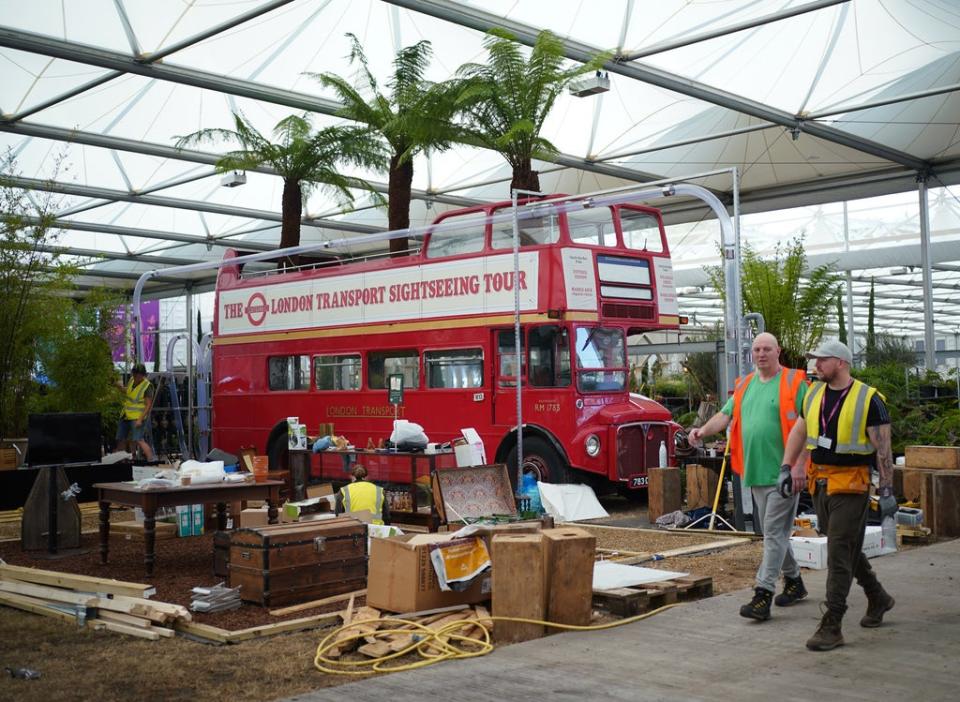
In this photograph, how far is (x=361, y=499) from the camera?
10773mm

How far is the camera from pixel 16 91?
63.5 ft

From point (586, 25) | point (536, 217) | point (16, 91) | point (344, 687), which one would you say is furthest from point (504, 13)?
point (344, 687)

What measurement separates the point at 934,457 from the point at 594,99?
12.4 meters

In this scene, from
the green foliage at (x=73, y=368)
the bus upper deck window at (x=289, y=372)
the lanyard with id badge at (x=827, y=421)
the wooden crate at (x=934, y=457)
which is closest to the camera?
the lanyard with id badge at (x=827, y=421)

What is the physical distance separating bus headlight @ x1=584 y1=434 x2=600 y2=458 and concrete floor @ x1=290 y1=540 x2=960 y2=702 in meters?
6.31

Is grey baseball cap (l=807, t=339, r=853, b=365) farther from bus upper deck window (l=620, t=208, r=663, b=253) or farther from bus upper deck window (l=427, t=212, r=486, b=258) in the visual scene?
bus upper deck window (l=620, t=208, r=663, b=253)

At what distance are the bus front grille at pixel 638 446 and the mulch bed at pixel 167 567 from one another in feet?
18.4

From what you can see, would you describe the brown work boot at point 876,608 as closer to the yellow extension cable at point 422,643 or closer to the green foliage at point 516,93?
the yellow extension cable at point 422,643

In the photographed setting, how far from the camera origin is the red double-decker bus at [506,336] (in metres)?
14.0

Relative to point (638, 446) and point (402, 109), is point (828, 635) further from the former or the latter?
point (402, 109)

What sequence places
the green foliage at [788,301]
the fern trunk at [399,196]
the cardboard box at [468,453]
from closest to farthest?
1. the cardboard box at [468,453]
2. the green foliage at [788,301]
3. the fern trunk at [399,196]

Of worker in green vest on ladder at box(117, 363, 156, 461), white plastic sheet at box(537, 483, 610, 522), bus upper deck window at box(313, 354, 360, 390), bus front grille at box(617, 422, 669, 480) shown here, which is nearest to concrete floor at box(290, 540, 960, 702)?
white plastic sheet at box(537, 483, 610, 522)

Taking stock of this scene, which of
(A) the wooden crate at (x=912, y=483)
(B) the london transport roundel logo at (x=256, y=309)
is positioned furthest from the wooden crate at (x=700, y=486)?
(B) the london transport roundel logo at (x=256, y=309)

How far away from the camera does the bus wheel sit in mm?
14078
